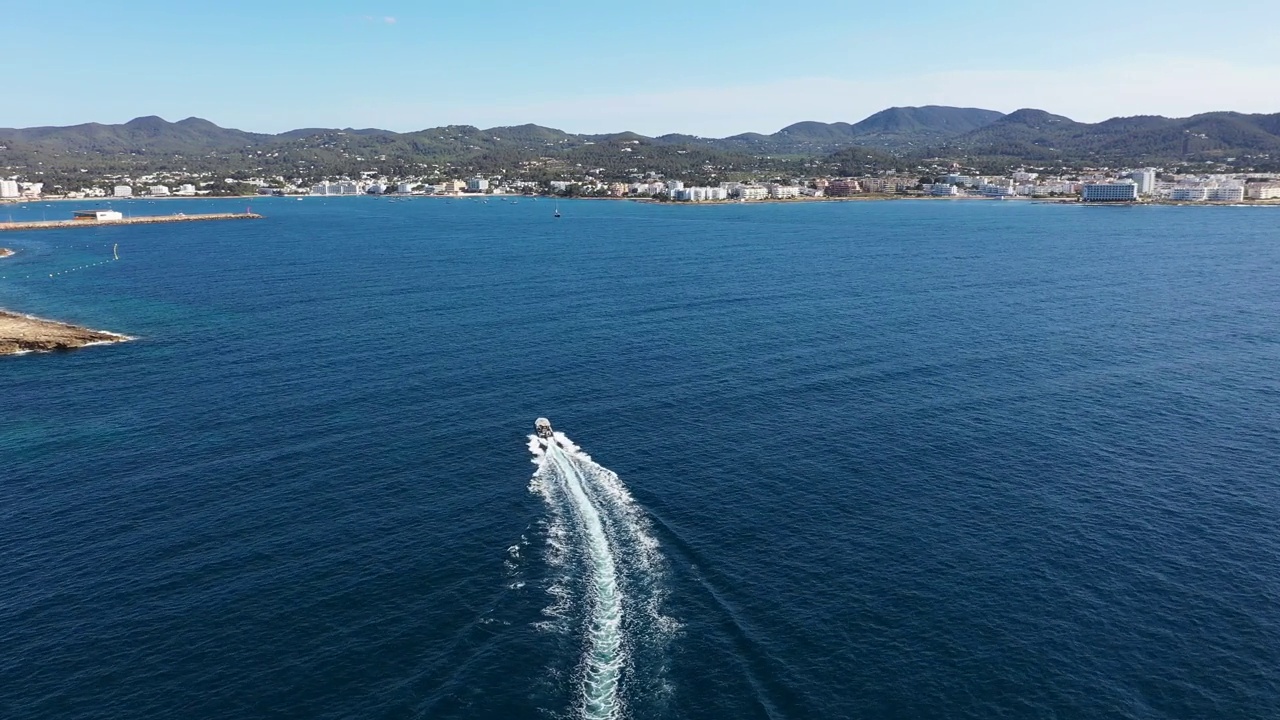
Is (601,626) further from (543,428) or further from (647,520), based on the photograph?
(543,428)

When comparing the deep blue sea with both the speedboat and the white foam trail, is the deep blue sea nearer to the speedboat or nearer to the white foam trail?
the white foam trail

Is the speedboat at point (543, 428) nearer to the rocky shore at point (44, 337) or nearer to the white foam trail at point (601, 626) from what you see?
the white foam trail at point (601, 626)

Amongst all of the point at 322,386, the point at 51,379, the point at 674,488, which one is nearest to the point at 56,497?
the point at 322,386

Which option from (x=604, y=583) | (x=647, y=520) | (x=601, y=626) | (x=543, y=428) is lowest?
(x=601, y=626)

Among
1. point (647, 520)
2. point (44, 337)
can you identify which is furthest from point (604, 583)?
point (44, 337)

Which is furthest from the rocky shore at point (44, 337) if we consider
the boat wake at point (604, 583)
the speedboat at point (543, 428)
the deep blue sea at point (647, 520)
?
the boat wake at point (604, 583)

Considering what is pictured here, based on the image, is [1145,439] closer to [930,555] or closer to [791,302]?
[930,555]
